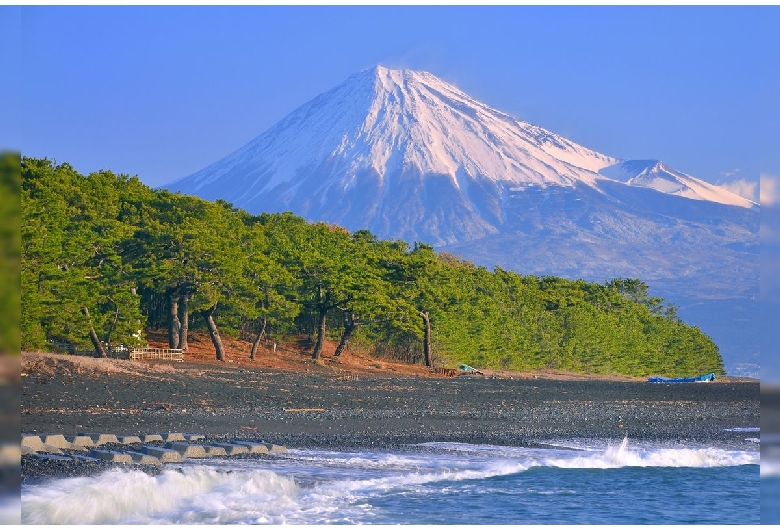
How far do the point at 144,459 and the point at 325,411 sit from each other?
429 inches

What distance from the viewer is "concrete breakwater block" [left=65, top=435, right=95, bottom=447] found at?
15.9 m

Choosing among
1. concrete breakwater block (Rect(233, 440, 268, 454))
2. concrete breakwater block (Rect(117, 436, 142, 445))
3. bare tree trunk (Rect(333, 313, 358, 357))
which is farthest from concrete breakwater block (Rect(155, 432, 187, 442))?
bare tree trunk (Rect(333, 313, 358, 357))

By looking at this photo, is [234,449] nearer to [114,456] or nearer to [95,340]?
[114,456]

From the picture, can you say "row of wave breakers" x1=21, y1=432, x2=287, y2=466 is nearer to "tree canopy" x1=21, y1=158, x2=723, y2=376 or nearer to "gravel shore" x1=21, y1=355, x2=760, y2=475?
"gravel shore" x1=21, y1=355, x2=760, y2=475

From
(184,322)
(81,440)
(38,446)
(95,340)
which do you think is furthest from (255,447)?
(184,322)

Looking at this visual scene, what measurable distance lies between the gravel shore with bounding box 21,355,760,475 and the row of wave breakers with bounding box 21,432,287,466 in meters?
1.09

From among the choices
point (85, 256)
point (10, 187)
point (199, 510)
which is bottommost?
point (199, 510)

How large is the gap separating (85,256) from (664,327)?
70177 mm

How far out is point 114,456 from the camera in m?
14.8

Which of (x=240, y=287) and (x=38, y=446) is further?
(x=240, y=287)

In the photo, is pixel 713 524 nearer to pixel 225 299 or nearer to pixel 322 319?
pixel 225 299

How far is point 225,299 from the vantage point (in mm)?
45875

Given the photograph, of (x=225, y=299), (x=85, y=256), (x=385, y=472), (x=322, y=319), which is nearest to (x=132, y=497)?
(x=385, y=472)

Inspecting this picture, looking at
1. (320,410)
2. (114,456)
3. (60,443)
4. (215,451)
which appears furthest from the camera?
(320,410)
